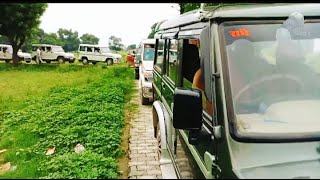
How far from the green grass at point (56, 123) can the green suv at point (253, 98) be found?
0.86 metres

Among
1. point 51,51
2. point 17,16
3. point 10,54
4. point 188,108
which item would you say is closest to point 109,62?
point 10,54

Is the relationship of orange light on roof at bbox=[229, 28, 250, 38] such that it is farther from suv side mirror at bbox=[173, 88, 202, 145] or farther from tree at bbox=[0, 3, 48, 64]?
tree at bbox=[0, 3, 48, 64]

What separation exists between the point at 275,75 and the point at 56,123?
A: 21.5ft

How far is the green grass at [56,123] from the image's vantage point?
4875mm

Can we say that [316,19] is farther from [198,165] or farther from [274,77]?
[198,165]

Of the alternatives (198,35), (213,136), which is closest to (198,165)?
(213,136)

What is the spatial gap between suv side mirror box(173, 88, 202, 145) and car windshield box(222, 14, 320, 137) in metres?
0.25

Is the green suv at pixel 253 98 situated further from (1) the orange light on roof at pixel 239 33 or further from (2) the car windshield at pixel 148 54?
(2) the car windshield at pixel 148 54

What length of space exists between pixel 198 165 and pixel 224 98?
0.53 meters

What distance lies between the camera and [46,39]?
2260mm

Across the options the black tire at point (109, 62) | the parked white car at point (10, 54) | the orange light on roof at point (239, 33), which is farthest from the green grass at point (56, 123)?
the black tire at point (109, 62)

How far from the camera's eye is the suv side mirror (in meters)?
2.28

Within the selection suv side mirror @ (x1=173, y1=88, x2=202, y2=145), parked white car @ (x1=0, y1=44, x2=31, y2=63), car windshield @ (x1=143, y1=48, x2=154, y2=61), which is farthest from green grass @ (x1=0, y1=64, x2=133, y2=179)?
car windshield @ (x1=143, y1=48, x2=154, y2=61)

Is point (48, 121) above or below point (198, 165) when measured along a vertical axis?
below
